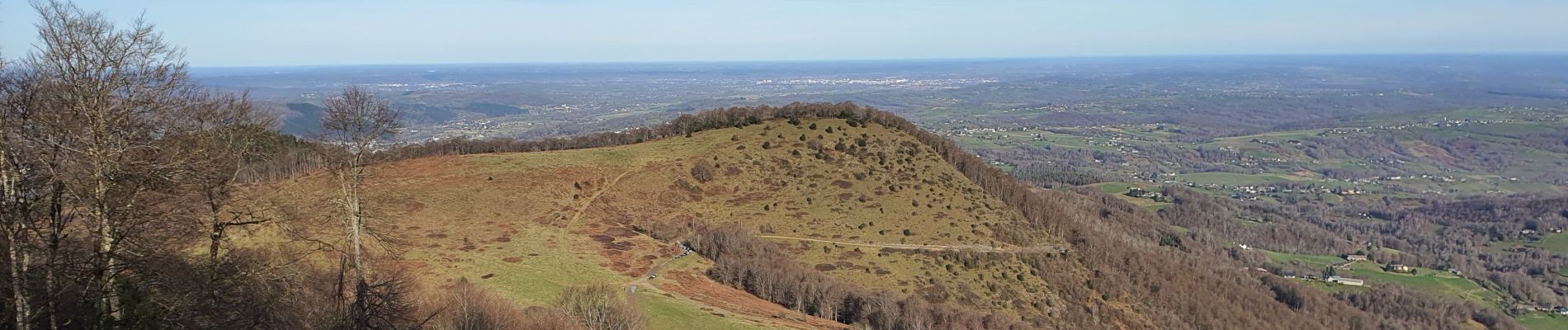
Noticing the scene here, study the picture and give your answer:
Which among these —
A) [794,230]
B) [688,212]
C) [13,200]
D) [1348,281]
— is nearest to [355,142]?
[13,200]

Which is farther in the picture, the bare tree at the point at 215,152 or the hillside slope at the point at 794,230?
the hillside slope at the point at 794,230

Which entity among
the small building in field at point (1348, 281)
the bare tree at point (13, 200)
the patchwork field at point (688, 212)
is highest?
the bare tree at point (13, 200)

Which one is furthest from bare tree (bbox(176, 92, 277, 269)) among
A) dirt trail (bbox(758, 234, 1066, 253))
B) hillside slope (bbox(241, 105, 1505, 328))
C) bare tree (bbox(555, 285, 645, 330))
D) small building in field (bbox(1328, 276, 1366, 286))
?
small building in field (bbox(1328, 276, 1366, 286))

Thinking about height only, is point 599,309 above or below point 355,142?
below

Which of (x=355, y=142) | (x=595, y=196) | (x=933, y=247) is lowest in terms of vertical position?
(x=933, y=247)

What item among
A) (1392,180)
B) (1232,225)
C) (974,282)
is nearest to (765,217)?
(974,282)

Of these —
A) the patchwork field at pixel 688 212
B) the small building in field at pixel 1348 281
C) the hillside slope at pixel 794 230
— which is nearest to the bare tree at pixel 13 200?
the patchwork field at pixel 688 212

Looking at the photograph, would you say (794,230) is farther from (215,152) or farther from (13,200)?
(13,200)

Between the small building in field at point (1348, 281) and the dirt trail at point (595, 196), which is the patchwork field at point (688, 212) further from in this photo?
the small building in field at point (1348, 281)
